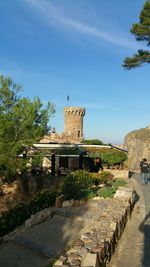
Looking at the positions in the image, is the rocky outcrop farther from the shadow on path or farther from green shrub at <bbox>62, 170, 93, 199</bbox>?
the shadow on path

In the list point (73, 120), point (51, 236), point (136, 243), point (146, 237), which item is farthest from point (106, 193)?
point (73, 120)

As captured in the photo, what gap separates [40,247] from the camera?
896 centimetres

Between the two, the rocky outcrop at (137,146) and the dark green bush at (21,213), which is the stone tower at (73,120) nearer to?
the rocky outcrop at (137,146)

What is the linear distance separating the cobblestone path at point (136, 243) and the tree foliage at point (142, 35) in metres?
21.1

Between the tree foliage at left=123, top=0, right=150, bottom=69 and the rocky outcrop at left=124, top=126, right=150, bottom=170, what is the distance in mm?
7241

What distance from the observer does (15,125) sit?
1862cm

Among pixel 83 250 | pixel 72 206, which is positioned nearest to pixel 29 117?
pixel 72 206

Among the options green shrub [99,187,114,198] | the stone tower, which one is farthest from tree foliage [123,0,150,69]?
the stone tower

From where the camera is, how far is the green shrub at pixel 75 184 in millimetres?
14016

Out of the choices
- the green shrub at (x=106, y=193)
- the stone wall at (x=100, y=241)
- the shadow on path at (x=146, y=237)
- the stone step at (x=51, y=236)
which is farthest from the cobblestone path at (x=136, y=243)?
the stone step at (x=51, y=236)

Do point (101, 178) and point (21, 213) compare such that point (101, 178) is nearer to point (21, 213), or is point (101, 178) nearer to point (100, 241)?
point (21, 213)

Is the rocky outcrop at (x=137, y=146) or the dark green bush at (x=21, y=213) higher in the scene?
the rocky outcrop at (x=137, y=146)

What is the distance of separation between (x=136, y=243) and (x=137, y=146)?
2493 cm

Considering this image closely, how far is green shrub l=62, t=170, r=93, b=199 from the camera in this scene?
14016mm
